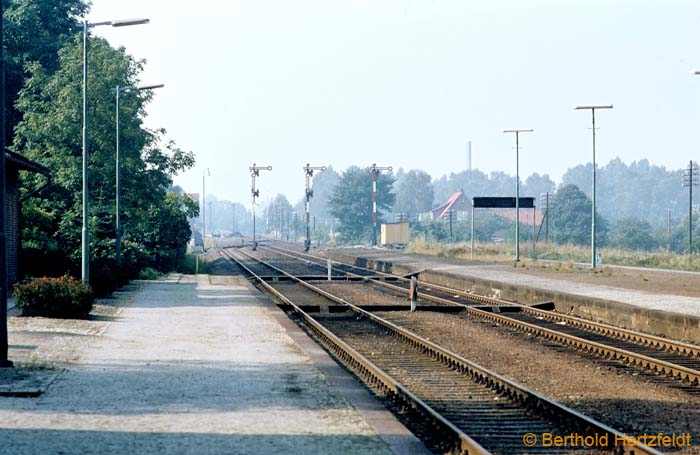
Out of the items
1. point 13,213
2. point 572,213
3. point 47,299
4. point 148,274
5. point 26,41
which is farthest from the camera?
point 572,213

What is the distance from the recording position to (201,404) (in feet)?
38.4

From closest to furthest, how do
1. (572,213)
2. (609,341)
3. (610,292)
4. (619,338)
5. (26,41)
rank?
(609,341), (619,338), (610,292), (26,41), (572,213)

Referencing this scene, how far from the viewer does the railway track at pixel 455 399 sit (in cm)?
1006

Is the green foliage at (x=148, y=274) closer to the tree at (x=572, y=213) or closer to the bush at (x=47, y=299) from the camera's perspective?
the bush at (x=47, y=299)

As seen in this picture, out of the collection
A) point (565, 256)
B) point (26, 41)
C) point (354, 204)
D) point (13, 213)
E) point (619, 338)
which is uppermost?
point (26, 41)

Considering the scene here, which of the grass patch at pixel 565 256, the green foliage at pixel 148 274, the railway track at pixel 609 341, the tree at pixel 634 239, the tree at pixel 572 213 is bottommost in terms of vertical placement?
the railway track at pixel 609 341

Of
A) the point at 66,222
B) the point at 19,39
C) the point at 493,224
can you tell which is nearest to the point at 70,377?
the point at 66,222

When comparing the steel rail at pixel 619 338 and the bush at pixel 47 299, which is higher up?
the bush at pixel 47 299

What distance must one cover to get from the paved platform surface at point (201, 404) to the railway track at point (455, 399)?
509mm

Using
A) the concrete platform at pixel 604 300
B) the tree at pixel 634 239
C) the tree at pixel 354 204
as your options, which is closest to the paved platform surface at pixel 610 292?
the concrete platform at pixel 604 300

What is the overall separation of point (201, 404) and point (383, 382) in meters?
3.28

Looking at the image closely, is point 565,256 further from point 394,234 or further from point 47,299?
point 47,299

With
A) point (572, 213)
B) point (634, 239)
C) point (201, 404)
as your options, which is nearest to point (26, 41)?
point (201, 404)

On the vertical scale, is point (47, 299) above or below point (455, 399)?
above
